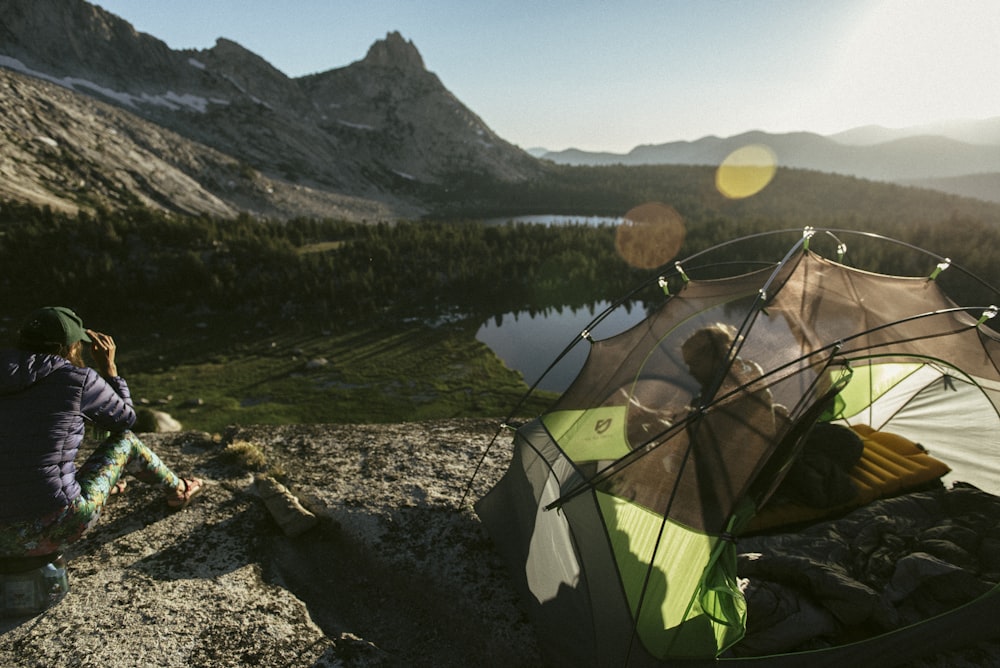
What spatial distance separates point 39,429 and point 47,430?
2.0 inches

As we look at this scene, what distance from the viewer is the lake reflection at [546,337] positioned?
63.5 ft

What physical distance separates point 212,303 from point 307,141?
65.1 metres

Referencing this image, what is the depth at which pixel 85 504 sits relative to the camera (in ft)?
13.9

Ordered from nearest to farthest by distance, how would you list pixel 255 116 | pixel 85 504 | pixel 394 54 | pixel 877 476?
pixel 85 504
pixel 877 476
pixel 255 116
pixel 394 54

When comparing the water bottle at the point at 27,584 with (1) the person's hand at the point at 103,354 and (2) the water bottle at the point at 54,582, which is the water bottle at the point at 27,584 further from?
(1) the person's hand at the point at 103,354

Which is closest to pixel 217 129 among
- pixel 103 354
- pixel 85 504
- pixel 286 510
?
pixel 103 354

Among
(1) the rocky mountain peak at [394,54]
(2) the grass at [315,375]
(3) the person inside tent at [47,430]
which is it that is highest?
(1) the rocky mountain peak at [394,54]


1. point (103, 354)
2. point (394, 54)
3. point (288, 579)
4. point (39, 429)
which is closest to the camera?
point (39, 429)

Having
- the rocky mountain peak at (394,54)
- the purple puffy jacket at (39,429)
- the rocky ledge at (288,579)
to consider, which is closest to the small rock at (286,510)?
the rocky ledge at (288,579)

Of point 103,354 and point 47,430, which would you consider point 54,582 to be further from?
point 103,354

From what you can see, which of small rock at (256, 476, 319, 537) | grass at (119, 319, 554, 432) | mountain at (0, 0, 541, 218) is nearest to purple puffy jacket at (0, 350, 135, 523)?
small rock at (256, 476, 319, 537)

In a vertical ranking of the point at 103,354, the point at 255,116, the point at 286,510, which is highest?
the point at 255,116

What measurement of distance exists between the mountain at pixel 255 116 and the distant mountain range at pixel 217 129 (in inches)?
9.4

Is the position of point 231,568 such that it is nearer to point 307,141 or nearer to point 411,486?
point 411,486
